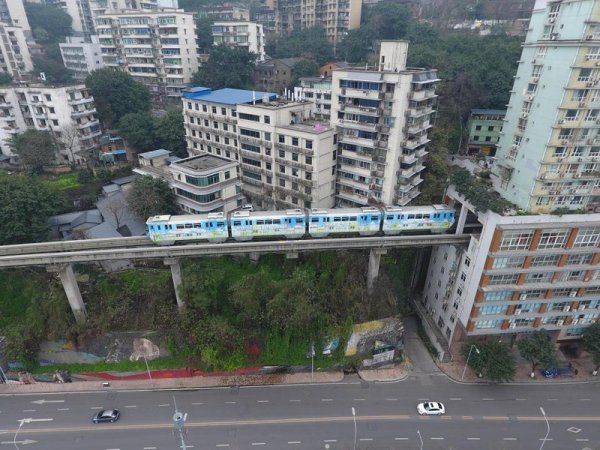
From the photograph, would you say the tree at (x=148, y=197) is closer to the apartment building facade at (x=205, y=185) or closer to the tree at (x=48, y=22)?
the apartment building facade at (x=205, y=185)

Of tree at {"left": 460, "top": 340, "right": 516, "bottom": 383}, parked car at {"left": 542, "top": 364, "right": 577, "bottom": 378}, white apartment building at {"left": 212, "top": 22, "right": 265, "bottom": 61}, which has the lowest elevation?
parked car at {"left": 542, "top": 364, "right": 577, "bottom": 378}

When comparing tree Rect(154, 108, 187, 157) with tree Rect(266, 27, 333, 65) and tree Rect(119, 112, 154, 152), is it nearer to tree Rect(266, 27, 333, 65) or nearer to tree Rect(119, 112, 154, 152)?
tree Rect(119, 112, 154, 152)

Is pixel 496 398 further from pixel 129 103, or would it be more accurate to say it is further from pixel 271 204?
pixel 129 103

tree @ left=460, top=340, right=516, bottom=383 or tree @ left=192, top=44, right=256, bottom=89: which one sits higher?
tree @ left=192, top=44, right=256, bottom=89

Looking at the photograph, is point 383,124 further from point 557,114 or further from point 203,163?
point 203,163

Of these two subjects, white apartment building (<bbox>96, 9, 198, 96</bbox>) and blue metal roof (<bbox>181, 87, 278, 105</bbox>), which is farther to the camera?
white apartment building (<bbox>96, 9, 198, 96</bbox>)

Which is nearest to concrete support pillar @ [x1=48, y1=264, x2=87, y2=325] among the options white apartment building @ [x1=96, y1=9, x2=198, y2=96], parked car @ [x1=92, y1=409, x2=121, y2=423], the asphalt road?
the asphalt road

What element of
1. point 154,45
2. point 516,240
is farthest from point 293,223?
point 154,45
